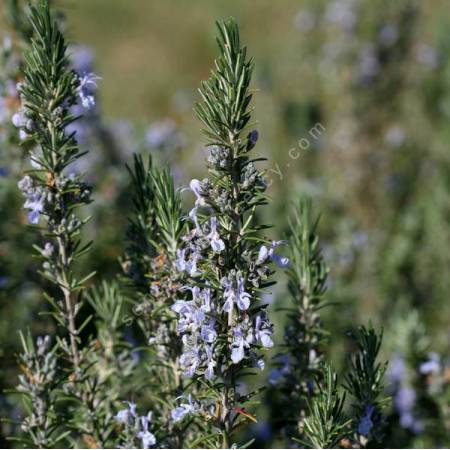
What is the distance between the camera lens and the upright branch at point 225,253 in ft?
3.32

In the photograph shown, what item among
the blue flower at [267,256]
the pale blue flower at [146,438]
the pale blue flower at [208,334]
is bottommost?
the pale blue flower at [146,438]

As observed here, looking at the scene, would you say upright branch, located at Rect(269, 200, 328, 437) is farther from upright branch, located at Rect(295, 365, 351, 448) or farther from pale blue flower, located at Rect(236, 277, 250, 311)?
pale blue flower, located at Rect(236, 277, 250, 311)

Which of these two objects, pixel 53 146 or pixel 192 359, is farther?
pixel 53 146

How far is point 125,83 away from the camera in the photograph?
8945 millimetres

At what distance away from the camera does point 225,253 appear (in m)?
1.04

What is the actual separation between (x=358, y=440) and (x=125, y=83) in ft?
26.8

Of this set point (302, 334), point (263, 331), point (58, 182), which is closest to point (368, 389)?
point (302, 334)

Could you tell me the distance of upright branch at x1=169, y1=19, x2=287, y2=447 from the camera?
1.01m

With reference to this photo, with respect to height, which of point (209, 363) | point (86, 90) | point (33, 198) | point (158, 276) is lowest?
point (209, 363)

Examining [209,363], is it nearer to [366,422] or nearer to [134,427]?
[134,427]

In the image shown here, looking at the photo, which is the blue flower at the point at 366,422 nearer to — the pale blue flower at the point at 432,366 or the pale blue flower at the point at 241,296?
the pale blue flower at the point at 241,296

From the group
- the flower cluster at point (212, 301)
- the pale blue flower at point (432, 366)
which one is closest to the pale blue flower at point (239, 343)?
the flower cluster at point (212, 301)

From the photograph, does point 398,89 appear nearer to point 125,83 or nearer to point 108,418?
point 108,418

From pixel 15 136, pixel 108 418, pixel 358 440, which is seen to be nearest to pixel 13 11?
pixel 15 136
